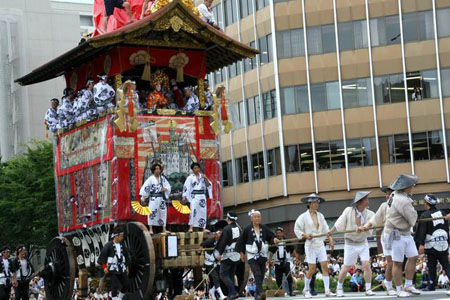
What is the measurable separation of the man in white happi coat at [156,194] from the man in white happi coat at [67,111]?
306 centimetres

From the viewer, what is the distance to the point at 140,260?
65.0 ft

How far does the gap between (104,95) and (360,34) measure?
29821mm

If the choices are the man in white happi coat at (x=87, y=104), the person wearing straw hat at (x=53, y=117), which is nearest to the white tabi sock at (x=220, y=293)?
the man in white happi coat at (x=87, y=104)

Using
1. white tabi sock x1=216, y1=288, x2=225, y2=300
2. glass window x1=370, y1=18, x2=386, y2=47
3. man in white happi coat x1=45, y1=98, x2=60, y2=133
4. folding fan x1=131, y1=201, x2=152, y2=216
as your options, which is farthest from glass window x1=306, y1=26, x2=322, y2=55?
folding fan x1=131, y1=201, x2=152, y2=216

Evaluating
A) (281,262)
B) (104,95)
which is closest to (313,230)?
(281,262)

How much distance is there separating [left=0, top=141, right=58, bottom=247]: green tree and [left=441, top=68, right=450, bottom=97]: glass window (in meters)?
20.4

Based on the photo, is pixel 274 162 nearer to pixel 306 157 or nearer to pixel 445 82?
pixel 306 157

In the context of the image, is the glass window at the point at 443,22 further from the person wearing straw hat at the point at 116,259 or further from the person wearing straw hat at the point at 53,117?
the person wearing straw hat at the point at 116,259

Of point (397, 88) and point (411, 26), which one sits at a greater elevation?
Result: point (411, 26)

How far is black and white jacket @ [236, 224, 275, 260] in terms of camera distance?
1934 centimetres

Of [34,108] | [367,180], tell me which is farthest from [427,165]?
[34,108]

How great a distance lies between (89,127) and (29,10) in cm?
5311

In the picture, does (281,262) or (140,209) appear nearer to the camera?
(140,209)

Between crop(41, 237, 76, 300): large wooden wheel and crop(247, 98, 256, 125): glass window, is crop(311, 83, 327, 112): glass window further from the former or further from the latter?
crop(41, 237, 76, 300): large wooden wheel
